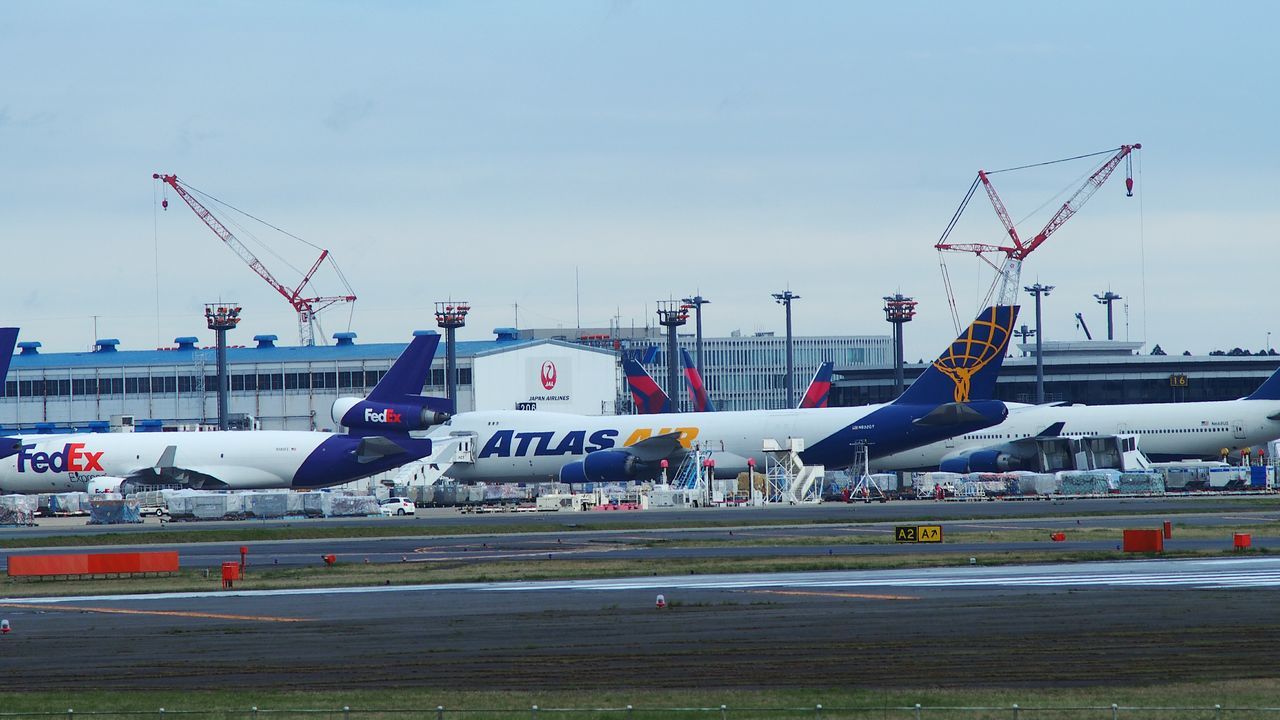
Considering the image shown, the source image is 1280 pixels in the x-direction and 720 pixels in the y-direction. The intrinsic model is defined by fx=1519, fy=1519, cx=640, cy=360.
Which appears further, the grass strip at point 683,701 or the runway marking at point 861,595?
the runway marking at point 861,595

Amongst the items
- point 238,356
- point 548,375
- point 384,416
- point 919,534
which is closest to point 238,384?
point 238,356

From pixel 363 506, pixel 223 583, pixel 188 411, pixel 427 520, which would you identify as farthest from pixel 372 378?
pixel 223 583

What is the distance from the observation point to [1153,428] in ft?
297

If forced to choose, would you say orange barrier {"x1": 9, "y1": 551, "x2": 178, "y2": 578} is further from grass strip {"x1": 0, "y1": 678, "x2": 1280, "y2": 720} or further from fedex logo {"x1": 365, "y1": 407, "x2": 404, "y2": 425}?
fedex logo {"x1": 365, "y1": 407, "x2": 404, "y2": 425}

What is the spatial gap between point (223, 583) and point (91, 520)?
4148 cm

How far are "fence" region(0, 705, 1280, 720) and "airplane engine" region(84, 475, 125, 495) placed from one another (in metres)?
67.7

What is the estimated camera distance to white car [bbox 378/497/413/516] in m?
79.2

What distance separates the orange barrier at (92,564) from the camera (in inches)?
1692

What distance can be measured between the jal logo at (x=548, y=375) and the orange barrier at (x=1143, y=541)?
10321 centimetres

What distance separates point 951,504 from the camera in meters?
74.8

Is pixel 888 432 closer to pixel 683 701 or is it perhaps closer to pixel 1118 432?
pixel 1118 432

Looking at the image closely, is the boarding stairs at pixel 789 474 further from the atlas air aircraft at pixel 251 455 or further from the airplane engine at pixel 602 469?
the atlas air aircraft at pixel 251 455

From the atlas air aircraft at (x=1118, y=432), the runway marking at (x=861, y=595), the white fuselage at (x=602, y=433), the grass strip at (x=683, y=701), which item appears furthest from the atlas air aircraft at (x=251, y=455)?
the grass strip at (x=683, y=701)

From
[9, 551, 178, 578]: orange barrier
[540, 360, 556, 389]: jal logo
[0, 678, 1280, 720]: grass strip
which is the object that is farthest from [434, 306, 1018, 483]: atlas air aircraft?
[0, 678, 1280, 720]: grass strip
